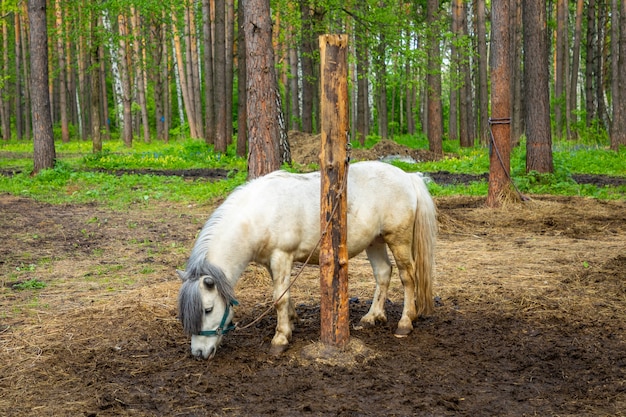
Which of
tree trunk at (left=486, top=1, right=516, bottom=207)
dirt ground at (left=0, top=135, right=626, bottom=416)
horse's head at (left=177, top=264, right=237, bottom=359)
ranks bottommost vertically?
dirt ground at (left=0, top=135, right=626, bottom=416)

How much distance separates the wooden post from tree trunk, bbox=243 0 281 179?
388cm

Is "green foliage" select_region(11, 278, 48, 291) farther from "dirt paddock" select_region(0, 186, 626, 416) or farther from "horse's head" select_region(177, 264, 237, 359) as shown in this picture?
"horse's head" select_region(177, 264, 237, 359)

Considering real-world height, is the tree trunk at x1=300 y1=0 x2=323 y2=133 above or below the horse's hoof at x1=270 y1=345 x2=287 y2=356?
above

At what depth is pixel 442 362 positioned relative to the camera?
5.33 meters

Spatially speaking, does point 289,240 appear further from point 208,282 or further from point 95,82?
point 95,82

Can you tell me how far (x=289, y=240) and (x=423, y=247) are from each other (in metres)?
1.41

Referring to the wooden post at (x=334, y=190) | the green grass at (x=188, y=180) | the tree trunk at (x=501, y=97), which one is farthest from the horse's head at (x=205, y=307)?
the green grass at (x=188, y=180)

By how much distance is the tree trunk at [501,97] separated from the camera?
11859 millimetres

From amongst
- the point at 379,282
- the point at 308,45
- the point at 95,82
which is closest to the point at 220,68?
the point at 308,45

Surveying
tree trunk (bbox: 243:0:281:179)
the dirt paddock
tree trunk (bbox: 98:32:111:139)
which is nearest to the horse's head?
the dirt paddock

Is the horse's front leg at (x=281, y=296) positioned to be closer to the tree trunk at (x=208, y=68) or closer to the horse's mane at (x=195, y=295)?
the horse's mane at (x=195, y=295)

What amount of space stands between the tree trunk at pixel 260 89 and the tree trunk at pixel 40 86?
1050 centimetres

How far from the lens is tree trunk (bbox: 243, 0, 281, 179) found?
915 cm

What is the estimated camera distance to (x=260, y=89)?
9.23 meters
